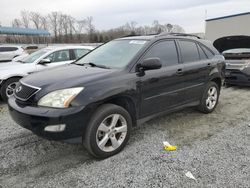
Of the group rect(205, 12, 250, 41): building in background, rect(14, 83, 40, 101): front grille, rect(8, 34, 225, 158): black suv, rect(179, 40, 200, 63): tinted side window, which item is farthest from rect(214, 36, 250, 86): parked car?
rect(205, 12, 250, 41): building in background

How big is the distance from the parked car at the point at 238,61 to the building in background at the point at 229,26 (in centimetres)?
1065

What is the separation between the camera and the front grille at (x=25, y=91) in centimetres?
275

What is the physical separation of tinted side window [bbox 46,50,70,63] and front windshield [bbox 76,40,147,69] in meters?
2.76

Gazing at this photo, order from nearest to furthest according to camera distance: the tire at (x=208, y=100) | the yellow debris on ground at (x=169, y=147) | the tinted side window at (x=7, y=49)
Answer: the yellow debris on ground at (x=169, y=147)
the tire at (x=208, y=100)
the tinted side window at (x=7, y=49)

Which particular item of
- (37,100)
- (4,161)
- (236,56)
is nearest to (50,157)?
(4,161)

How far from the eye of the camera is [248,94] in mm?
6414

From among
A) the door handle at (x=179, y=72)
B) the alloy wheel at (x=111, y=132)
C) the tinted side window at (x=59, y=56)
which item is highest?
the tinted side window at (x=59, y=56)

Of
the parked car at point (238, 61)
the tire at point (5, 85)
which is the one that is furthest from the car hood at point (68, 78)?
the parked car at point (238, 61)

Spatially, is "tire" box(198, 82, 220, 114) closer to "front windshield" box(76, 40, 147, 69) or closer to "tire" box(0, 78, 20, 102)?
"front windshield" box(76, 40, 147, 69)

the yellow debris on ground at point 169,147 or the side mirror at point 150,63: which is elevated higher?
the side mirror at point 150,63

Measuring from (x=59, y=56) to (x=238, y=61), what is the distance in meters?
5.75

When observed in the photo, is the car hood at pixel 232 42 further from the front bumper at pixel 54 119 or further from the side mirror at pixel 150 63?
the front bumper at pixel 54 119

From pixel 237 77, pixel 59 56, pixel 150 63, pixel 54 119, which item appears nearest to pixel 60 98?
pixel 54 119

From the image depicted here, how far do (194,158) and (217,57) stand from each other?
277cm
